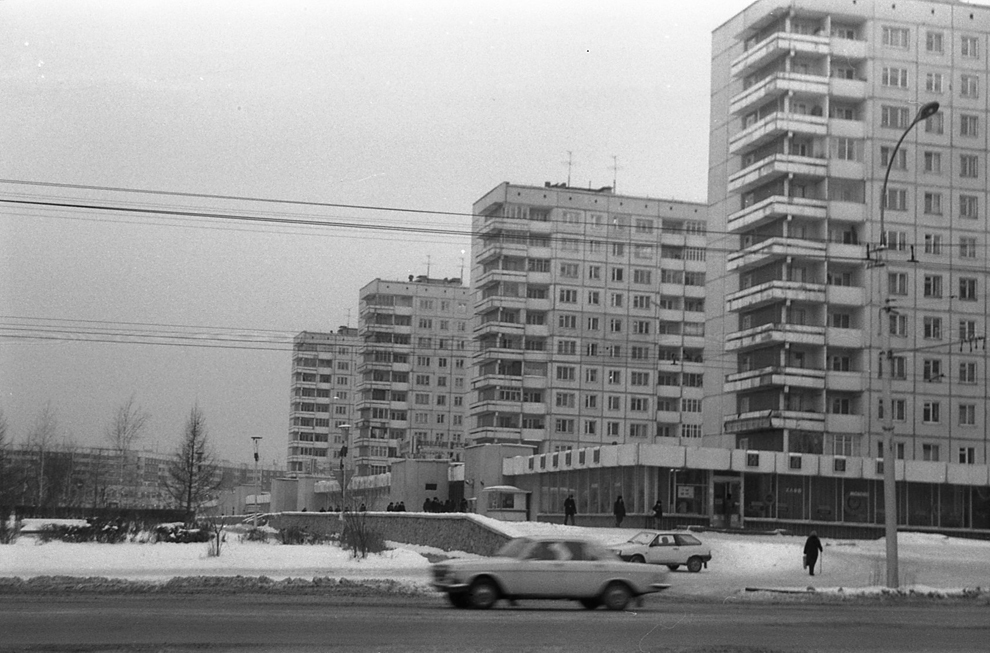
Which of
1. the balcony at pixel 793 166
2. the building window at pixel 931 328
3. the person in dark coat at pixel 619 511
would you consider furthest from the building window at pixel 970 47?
the person in dark coat at pixel 619 511

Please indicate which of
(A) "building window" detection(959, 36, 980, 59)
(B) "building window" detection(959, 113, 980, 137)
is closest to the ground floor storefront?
(B) "building window" detection(959, 113, 980, 137)

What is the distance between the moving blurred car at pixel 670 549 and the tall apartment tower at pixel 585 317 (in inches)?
2774

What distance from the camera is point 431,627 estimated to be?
1866 centimetres

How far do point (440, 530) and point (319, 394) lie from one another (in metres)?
127

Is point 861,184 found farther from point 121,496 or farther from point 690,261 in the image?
point 121,496

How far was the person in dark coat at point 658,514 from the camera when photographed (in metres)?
59.8

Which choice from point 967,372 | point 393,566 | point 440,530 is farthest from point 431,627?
point 967,372

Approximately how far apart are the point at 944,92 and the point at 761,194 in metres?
12.4

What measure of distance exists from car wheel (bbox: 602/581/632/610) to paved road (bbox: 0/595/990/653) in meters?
0.36

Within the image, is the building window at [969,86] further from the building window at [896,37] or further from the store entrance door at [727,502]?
the store entrance door at [727,502]

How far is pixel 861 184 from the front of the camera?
268 ft

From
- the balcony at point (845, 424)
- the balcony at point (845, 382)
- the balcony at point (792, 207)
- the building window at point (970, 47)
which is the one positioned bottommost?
the balcony at point (845, 424)

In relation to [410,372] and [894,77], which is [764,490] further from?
[410,372]

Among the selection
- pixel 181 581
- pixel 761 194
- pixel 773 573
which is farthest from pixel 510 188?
pixel 181 581
